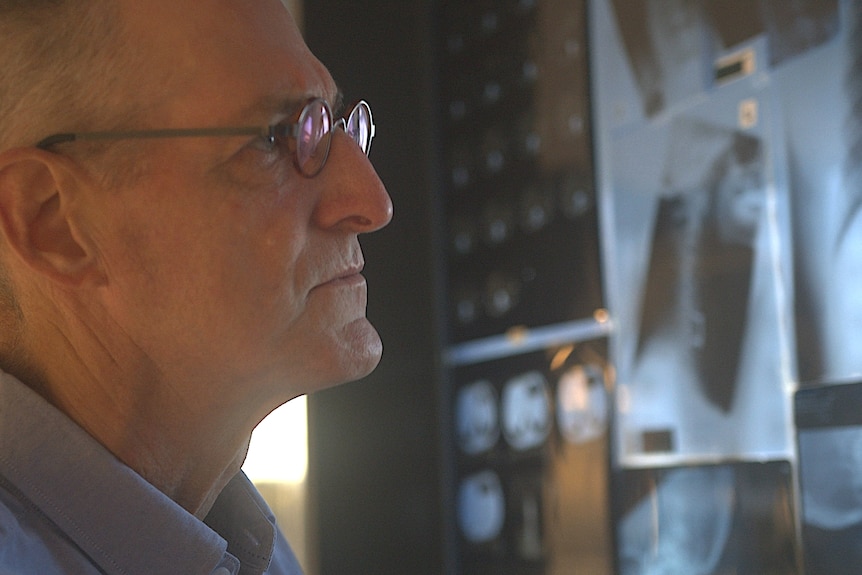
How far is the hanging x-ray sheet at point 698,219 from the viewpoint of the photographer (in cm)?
114

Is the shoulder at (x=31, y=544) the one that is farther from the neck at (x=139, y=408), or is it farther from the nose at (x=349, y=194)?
the nose at (x=349, y=194)

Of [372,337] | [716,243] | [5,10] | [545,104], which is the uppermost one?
[545,104]

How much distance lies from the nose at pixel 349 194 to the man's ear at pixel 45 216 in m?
0.21

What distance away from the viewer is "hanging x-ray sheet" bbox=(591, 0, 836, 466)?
114 centimetres

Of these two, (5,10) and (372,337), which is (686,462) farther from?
(5,10)

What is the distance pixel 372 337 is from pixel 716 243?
52cm

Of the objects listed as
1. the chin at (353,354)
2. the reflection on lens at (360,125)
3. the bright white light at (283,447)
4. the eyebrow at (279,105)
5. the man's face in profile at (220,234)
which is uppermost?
the reflection on lens at (360,125)

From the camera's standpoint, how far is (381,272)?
1648 millimetres

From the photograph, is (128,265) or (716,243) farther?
(716,243)

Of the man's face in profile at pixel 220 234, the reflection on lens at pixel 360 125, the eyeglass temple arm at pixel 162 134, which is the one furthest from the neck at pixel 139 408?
the reflection on lens at pixel 360 125

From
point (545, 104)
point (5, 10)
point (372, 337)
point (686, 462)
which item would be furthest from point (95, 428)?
point (545, 104)

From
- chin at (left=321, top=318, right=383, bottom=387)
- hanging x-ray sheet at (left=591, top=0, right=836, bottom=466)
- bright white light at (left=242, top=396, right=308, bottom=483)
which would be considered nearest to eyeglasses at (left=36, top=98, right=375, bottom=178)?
chin at (left=321, top=318, right=383, bottom=387)

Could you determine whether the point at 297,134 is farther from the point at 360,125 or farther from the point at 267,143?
the point at 360,125

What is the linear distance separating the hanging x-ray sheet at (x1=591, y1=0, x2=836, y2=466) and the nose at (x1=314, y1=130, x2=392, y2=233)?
496 millimetres
